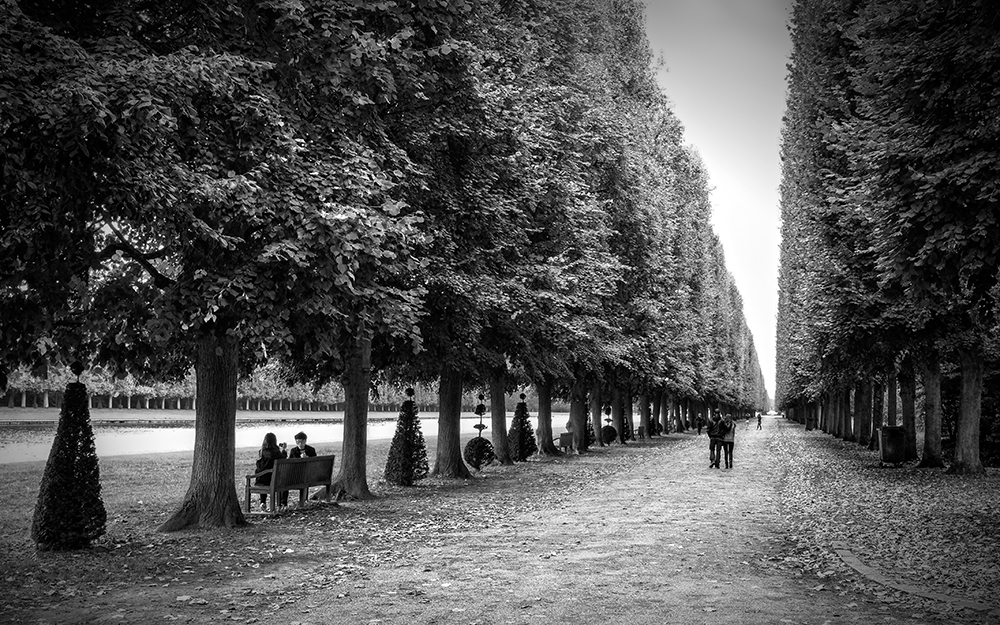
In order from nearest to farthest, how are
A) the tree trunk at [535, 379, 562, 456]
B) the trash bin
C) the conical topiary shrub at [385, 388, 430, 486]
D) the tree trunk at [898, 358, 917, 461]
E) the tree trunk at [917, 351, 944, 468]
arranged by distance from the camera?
the conical topiary shrub at [385, 388, 430, 486], the tree trunk at [917, 351, 944, 468], the trash bin, the tree trunk at [898, 358, 917, 461], the tree trunk at [535, 379, 562, 456]

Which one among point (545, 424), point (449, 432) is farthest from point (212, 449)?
point (545, 424)

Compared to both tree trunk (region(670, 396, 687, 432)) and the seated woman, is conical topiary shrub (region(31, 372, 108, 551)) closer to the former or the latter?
the seated woman

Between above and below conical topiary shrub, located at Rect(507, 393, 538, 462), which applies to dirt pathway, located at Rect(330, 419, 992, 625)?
above

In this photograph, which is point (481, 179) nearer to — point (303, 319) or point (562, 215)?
point (562, 215)

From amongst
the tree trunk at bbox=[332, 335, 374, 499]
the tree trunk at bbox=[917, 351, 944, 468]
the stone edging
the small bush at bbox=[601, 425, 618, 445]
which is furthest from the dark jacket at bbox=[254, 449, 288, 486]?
the small bush at bbox=[601, 425, 618, 445]

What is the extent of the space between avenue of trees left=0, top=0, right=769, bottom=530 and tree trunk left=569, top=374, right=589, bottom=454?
513 inches

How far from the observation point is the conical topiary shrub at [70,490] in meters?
11.9

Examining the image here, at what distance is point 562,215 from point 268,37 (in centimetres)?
1265

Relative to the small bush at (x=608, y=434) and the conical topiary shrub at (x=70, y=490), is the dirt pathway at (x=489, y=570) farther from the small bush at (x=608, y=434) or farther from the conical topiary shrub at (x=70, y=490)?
the small bush at (x=608, y=434)

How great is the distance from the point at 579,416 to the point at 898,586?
31.0m

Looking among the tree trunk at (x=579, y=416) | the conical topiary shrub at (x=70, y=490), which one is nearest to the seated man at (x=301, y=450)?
the conical topiary shrub at (x=70, y=490)

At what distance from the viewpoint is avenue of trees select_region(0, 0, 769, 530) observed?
930 centimetres

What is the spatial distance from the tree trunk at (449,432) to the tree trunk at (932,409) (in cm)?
1322

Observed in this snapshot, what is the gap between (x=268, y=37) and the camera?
12.9 meters
